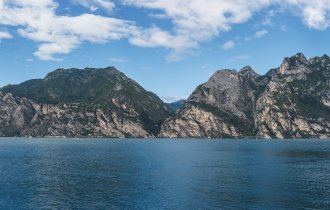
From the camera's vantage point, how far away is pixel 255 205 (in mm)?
84625

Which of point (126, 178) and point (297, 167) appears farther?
point (297, 167)

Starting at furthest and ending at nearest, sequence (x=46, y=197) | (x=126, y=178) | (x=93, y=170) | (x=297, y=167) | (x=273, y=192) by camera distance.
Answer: (x=297, y=167)
(x=93, y=170)
(x=126, y=178)
(x=273, y=192)
(x=46, y=197)

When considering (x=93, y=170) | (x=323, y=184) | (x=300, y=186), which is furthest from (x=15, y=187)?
(x=323, y=184)

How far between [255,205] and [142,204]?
937 inches

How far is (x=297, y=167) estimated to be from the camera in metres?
157

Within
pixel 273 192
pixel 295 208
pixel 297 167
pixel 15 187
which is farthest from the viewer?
pixel 297 167

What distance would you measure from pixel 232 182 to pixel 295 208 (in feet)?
114

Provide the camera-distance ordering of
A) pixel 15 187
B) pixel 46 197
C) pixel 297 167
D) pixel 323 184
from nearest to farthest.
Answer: pixel 46 197 → pixel 15 187 → pixel 323 184 → pixel 297 167

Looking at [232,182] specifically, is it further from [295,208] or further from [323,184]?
[295,208]

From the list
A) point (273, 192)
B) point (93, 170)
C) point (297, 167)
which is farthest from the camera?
point (297, 167)

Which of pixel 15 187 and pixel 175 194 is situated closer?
pixel 175 194

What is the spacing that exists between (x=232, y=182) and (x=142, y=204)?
38950 millimetres

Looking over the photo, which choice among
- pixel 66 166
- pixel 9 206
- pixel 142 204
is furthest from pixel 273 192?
pixel 66 166

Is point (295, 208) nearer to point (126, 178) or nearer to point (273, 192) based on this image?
point (273, 192)
